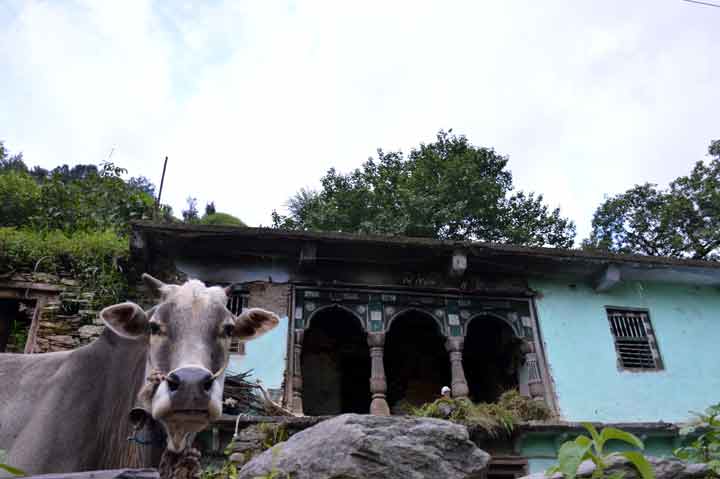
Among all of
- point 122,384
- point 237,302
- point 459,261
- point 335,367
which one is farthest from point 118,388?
point 335,367

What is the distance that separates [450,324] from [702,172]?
20105 mm

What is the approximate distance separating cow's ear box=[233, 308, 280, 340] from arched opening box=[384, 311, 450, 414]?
366 inches

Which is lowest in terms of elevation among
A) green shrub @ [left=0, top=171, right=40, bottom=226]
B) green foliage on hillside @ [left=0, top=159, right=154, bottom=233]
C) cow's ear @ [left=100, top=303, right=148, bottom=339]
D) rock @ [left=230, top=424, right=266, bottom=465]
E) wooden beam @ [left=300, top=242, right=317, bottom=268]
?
rock @ [left=230, top=424, right=266, bottom=465]

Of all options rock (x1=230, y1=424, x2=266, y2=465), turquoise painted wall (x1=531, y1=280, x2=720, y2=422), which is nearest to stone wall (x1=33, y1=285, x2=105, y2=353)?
rock (x1=230, y1=424, x2=266, y2=465)

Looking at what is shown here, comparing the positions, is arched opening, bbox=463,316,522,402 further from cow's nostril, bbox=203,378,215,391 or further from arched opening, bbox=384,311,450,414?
cow's nostril, bbox=203,378,215,391

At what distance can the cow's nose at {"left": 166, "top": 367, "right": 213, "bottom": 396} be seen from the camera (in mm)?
3529

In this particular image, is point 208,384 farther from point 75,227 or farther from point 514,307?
point 75,227

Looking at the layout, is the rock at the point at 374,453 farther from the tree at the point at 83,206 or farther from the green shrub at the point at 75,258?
the tree at the point at 83,206

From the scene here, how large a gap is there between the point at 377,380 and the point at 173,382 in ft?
22.8

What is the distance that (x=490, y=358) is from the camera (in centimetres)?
1312

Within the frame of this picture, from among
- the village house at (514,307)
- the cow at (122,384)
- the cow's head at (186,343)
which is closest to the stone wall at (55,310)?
the village house at (514,307)

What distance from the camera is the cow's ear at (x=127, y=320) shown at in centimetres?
443

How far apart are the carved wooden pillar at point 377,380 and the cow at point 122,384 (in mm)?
5465

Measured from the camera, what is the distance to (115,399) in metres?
4.44
